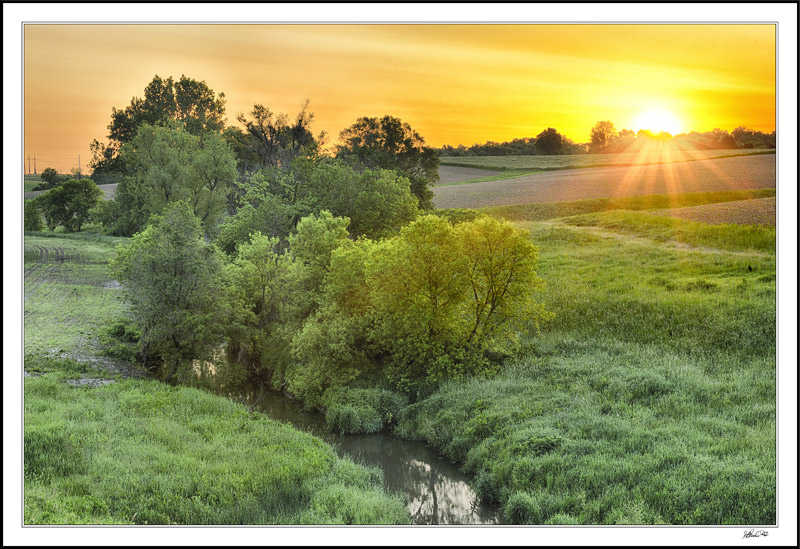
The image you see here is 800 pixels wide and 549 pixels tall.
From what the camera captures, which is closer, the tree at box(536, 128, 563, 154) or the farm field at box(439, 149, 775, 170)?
the farm field at box(439, 149, 775, 170)

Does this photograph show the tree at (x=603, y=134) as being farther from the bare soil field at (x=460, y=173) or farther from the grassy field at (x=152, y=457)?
the bare soil field at (x=460, y=173)

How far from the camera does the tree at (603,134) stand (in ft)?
61.6

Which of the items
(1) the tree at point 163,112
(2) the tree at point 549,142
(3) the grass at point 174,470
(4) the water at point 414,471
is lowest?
(4) the water at point 414,471

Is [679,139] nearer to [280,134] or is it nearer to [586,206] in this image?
[586,206]

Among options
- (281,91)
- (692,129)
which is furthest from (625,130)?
(281,91)

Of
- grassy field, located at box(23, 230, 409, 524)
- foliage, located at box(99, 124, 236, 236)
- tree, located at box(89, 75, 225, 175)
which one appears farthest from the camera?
tree, located at box(89, 75, 225, 175)

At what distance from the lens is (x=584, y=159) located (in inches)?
1346

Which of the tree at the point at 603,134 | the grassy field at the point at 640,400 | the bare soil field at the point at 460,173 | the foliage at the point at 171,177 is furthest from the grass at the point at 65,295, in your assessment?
the bare soil field at the point at 460,173

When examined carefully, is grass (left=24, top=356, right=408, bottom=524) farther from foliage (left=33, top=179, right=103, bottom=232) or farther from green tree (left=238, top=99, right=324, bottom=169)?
green tree (left=238, top=99, right=324, bottom=169)

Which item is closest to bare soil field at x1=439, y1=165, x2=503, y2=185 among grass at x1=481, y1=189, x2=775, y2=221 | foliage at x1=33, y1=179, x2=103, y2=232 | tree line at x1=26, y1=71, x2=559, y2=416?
grass at x1=481, y1=189, x2=775, y2=221

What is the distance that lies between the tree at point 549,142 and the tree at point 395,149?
2097cm

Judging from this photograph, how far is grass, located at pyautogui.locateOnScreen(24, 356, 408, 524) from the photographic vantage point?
49.0ft

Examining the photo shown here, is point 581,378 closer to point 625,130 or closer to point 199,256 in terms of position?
point 625,130

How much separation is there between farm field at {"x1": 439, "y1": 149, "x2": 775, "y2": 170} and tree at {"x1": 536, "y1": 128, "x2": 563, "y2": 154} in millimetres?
1517
